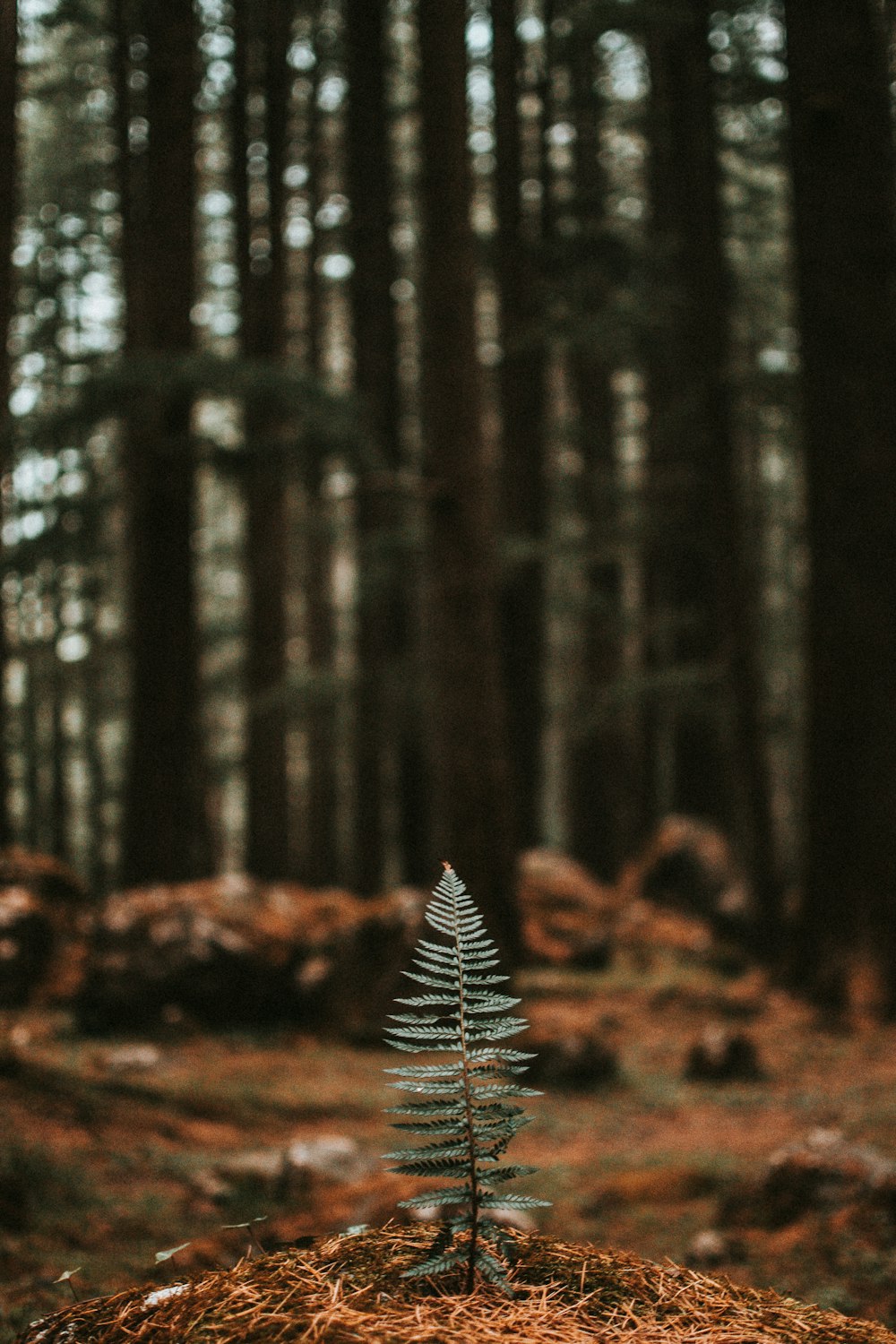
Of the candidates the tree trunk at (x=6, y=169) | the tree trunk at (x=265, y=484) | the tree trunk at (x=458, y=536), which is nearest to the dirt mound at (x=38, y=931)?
the tree trunk at (x=458, y=536)

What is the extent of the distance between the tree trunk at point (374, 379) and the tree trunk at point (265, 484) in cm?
113

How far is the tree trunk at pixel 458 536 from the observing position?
845 centimetres

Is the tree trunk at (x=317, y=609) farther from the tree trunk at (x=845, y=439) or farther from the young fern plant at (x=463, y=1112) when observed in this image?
the young fern plant at (x=463, y=1112)

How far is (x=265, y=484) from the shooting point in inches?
550

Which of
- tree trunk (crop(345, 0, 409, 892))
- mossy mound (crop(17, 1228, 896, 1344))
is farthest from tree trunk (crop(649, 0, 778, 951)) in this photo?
mossy mound (crop(17, 1228, 896, 1344))

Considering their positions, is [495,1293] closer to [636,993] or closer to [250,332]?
[636,993]

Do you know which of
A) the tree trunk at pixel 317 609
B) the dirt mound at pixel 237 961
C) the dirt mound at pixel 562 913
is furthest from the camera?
the tree trunk at pixel 317 609

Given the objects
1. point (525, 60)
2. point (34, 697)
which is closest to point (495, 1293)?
point (525, 60)

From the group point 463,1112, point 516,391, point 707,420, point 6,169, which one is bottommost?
point 463,1112

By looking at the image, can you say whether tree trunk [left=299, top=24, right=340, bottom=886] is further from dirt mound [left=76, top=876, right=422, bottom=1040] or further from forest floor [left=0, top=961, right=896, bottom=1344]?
forest floor [left=0, top=961, right=896, bottom=1344]

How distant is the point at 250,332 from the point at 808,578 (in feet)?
28.8

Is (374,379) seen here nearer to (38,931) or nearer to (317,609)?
(317,609)

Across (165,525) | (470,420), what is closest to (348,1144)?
(470,420)

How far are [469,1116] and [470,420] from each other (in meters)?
7.71
